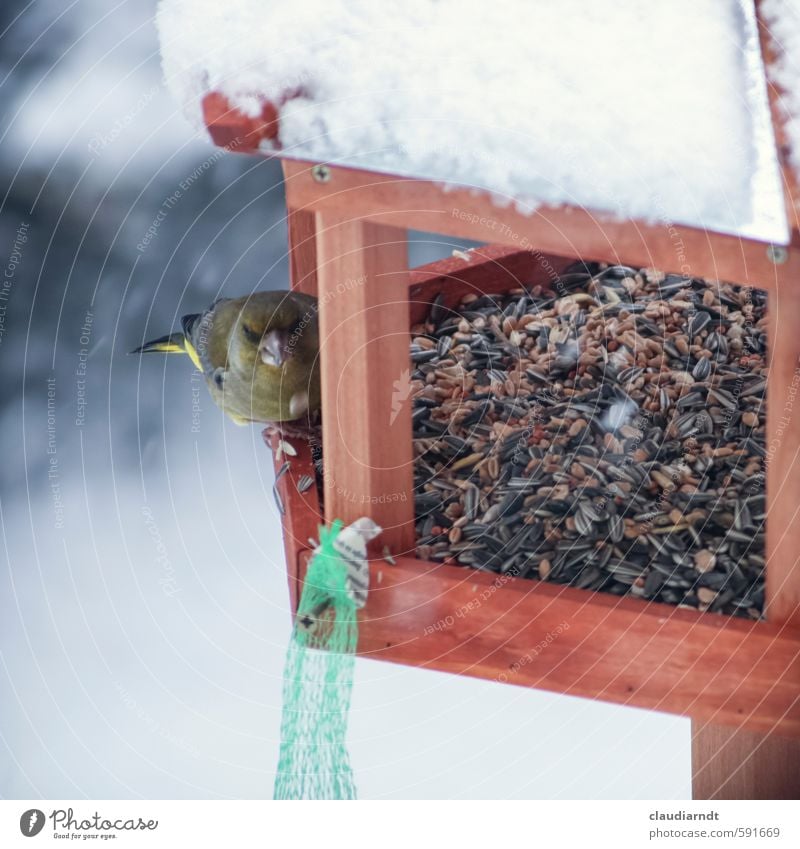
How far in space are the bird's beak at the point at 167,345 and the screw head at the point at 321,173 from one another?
0.74 feet

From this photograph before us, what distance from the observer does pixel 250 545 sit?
2.12ft

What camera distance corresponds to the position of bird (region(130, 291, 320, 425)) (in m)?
0.63

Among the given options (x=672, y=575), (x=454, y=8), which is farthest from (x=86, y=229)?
(x=672, y=575)

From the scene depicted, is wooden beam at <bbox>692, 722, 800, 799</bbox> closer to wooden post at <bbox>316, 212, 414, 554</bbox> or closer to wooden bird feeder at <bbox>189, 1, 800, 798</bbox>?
wooden bird feeder at <bbox>189, 1, 800, 798</bbox>

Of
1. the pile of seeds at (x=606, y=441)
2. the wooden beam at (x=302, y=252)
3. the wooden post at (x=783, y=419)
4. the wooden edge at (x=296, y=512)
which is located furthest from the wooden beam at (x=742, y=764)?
the wooden beam at (x=302, y=252)

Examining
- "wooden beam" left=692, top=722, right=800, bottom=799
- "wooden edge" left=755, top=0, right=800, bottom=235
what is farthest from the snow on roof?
"wooden beam" left=692, top=722, right=800, bottom=799

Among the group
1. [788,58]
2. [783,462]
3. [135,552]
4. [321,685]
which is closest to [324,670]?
[321,685]

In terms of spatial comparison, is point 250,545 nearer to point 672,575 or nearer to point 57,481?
point 57,481

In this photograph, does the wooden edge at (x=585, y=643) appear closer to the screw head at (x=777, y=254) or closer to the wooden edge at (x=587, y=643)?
the wooden edge at (x=587, y=643)

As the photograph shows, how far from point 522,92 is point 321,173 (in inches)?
3.9

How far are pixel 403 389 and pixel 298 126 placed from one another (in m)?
0.14

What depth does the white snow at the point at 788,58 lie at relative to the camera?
46 centimetres
